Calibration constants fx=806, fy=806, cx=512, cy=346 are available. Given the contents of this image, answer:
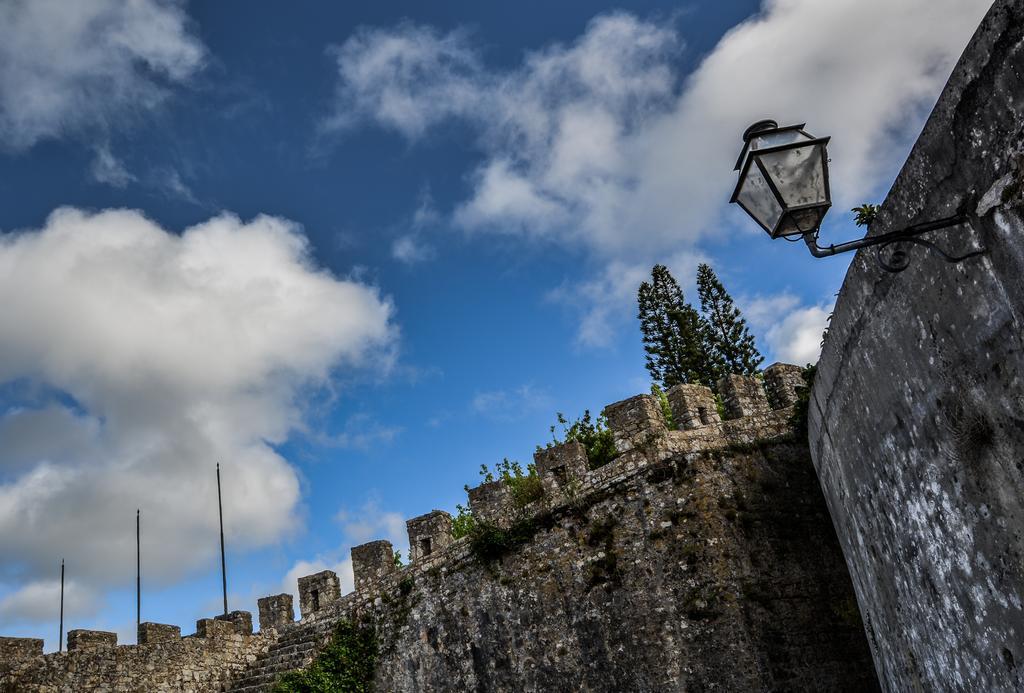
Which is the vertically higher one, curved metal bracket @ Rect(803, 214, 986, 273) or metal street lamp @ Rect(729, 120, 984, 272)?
metal street lamp @ Rect(729, 120, 984, 272)

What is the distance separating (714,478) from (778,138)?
360 inches

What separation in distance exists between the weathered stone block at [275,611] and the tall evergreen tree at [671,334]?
40.6 ft

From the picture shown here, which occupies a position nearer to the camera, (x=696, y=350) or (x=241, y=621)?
(x=241, y=621)

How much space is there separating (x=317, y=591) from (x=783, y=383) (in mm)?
10754

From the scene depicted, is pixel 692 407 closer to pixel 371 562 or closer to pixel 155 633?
pixel 371 562

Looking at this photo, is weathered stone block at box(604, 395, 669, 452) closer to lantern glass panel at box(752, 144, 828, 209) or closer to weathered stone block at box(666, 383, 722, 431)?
weathered stone block at box(666, 383, 722, 431)

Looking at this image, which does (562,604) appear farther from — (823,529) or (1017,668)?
(1017,668)

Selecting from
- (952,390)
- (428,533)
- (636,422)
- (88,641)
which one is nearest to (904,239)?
(952,390)

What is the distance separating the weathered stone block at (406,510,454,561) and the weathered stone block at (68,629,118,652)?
246 inches

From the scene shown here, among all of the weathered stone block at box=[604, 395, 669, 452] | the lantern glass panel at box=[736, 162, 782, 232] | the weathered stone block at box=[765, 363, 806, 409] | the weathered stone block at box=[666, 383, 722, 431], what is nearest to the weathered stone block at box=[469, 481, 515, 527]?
the weathered stone block at box=[604, 395, 669, 452]

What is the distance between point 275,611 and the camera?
1827cm

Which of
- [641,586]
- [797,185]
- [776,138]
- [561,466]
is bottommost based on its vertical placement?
[641,586]

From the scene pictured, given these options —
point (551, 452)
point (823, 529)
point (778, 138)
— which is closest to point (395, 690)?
point (551, 452)

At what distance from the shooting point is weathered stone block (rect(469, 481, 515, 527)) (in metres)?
14.5
